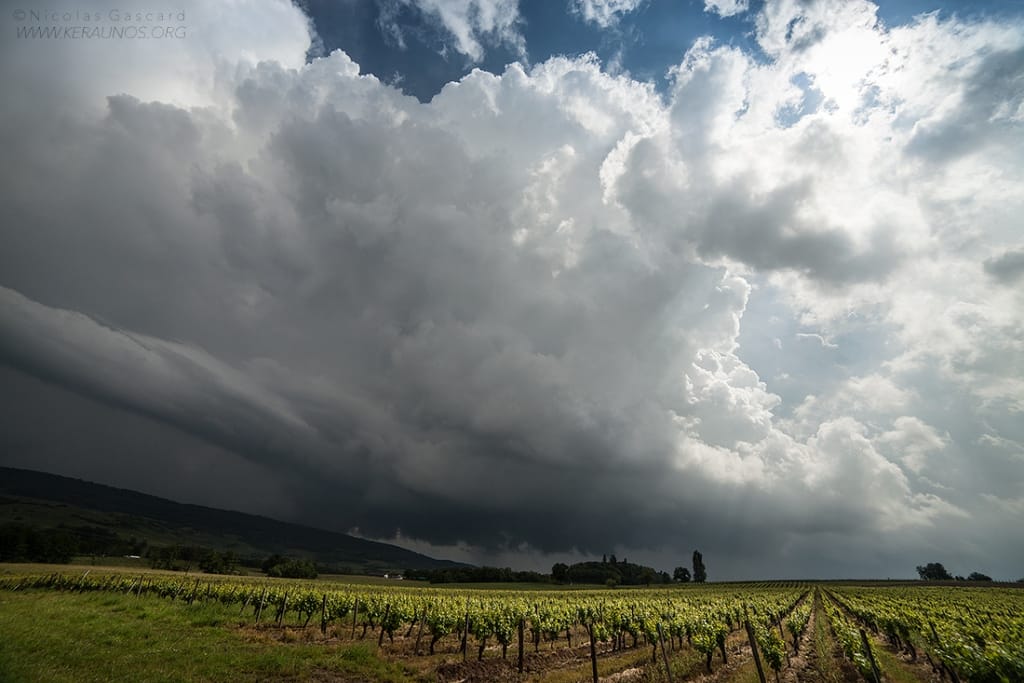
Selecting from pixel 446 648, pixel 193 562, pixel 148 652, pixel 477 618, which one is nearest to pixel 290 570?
pixel 193 562

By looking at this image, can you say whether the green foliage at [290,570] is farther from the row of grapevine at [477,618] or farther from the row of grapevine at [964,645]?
the row of grapevine at [964,645]

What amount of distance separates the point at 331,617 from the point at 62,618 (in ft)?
61.1

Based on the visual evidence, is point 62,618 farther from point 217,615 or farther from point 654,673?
point 654,673

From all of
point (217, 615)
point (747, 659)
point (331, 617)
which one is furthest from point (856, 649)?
point (217, 615)

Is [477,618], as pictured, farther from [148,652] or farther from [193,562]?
[193,562]

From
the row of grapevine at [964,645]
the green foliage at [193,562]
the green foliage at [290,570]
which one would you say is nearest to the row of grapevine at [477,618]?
the row of grapevine at [964,645]

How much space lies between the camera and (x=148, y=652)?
24000 millimetres

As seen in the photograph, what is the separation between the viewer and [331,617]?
40.8 metres

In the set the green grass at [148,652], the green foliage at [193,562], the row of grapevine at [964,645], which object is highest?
the row of grapevine at [964,645]

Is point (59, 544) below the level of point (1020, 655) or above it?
below

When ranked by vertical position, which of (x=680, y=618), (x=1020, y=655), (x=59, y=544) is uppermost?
(x=1020, y=655)

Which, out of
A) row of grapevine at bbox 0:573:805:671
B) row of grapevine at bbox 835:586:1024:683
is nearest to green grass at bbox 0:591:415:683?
row of grapevine at bbox 0:573:805:671

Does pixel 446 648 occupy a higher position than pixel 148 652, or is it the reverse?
pixel 148 652

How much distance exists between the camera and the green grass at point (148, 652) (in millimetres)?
19875
